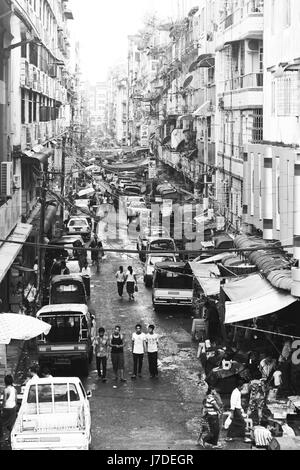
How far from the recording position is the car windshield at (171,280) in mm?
31016

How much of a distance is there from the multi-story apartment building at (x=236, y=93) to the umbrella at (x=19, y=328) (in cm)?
1238

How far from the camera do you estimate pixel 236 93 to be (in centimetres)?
3522

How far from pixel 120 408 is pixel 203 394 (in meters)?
2.12

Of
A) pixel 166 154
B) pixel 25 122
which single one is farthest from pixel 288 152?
pixel 166 154

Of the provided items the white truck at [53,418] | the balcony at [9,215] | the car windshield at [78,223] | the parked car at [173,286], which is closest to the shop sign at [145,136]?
the car windshield at [78,223]

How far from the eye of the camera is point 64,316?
2252 cm

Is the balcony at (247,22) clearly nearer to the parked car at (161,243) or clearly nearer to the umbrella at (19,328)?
the parked car at (161,243)

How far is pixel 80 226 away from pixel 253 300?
106 feet

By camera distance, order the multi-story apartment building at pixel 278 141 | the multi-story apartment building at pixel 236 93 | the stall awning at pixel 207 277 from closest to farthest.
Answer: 1. the multi-story apartment building at pixel 278 141
2. the stall awning at pixel 207 277
3. the multi-story apartment building at pixel 236 93

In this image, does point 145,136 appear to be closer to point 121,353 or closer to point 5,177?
point 5,177

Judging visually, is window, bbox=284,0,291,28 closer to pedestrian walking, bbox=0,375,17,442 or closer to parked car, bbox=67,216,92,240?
pedestrian walking, bbox=0,375,17,442

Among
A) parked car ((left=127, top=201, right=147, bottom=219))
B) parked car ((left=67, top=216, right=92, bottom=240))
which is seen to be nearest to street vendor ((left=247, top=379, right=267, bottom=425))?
parked car ((left=67, top=216, right=92, bottom=240))

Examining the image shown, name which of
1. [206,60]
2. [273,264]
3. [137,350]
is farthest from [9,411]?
[206,60]
